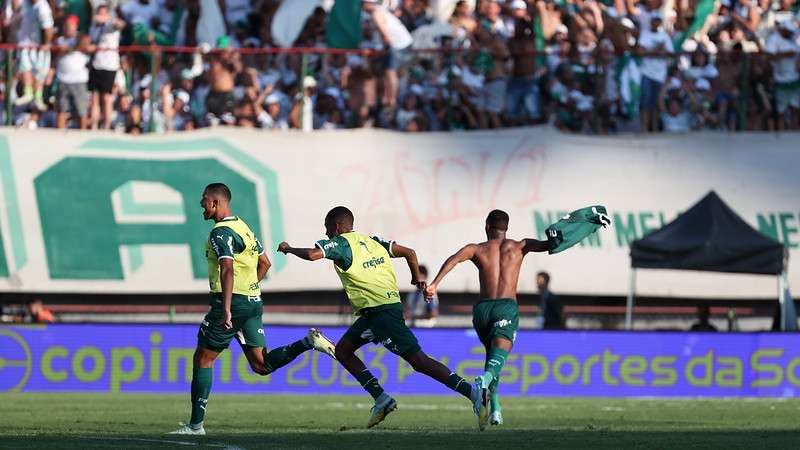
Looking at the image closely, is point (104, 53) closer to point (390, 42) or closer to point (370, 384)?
point (390, 42)

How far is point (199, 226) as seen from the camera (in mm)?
27281

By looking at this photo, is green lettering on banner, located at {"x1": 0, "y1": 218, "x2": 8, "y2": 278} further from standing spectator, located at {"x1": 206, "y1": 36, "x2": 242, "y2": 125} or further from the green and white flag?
the green and white flag

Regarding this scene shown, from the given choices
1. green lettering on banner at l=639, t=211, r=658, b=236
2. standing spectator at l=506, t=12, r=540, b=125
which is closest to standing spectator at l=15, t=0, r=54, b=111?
standing spectator at l=506, t=12, r=540, b=125

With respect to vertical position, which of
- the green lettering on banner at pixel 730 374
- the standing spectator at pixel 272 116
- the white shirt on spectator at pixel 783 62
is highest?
the white shirt on spectator at pixel 783 62

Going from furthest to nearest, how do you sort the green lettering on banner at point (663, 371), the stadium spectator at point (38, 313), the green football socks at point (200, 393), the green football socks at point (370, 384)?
the stadium spectator at point (38, 313) → the green lettering on banner at point (663, 371) → the green football socks at point (370, 384) → the green football socks at point (200, 393)

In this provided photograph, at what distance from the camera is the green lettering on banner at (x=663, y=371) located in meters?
22.9

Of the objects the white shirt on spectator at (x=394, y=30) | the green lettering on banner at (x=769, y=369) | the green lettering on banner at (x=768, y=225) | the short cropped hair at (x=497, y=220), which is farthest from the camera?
the green lettering on banner at (x=768, y=225)

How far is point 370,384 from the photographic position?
1429cm

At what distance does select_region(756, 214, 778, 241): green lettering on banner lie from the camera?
27.6m

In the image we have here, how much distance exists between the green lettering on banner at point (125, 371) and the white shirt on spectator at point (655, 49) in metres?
9.63

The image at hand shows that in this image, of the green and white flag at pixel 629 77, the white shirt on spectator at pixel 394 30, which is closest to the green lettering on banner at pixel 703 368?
the green and white flag at pixel 629 77

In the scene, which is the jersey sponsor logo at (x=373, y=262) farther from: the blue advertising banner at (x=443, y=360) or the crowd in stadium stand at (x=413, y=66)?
the crowd in stadium stand at (x=413, y=66)

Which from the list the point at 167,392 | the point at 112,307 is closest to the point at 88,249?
the point at 112,307

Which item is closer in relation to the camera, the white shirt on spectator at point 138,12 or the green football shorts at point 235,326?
the green football shorts at point 235,326
